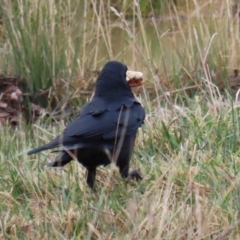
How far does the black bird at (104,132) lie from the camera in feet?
13.0

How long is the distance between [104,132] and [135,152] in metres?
0.71

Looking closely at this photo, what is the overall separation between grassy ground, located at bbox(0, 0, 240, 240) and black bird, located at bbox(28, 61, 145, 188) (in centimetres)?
11

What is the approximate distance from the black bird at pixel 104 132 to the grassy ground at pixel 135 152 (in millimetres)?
109

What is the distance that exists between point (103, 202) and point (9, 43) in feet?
9.98

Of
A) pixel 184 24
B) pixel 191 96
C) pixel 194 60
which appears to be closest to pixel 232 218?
pixel 191 96

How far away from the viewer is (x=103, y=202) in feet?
12.5

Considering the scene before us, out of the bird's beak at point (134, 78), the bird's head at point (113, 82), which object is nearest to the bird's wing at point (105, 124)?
the bird's head at point (113, 82)

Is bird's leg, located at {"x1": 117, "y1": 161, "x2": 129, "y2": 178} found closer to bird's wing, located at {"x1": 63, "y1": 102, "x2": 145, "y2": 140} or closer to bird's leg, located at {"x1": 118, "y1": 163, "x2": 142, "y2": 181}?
bird's leg, located at {"x1": 118, "y1": 163, "x2": 142, "y2": 181}

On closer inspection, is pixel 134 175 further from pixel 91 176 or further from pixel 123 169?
pixel 91 176

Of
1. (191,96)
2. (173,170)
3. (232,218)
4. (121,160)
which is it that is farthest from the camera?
(191,96)

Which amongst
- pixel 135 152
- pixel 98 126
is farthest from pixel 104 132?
pixel 135 152

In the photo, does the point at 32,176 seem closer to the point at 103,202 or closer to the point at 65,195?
the point at 65,195

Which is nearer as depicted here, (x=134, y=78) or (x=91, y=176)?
(x=91, y=176)

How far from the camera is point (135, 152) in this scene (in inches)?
184
